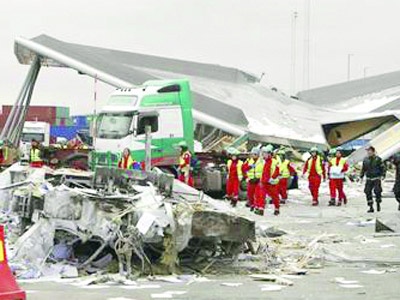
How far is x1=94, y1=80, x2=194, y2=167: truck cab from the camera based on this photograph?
23000mm

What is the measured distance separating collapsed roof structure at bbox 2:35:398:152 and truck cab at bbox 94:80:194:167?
17.4 m

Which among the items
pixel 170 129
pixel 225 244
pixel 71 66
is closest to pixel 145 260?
pixel 225 244

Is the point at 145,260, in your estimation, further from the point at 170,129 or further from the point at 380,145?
the point at 380,145

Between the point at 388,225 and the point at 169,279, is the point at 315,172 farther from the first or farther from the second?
the point at 169,279

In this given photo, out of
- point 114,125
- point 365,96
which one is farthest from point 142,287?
point 365,96

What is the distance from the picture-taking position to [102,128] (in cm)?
2391

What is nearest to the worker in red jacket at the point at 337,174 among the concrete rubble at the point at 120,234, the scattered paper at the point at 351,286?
the concrete rubble at the point at 120,234

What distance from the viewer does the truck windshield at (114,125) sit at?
23188 millimetres

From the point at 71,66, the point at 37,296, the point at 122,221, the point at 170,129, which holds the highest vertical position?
the point at 71,66

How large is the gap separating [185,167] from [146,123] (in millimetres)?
2529

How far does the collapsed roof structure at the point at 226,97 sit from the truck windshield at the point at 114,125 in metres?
17.9

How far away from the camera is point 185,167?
21.4m

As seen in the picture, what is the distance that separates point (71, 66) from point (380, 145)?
1888 cm

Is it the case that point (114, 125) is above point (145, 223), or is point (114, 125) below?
above
